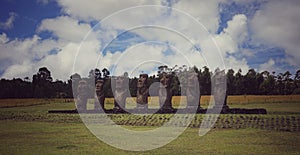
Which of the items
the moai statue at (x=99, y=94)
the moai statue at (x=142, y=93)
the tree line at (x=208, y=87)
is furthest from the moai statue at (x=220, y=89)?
the tree line at (x=208, y=87)

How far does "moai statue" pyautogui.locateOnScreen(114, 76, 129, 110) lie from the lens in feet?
114

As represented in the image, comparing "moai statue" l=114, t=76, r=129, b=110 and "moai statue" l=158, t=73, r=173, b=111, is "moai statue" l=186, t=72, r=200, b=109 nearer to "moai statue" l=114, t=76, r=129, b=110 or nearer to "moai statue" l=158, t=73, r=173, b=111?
"moai statue" l=158, t=73, r=173, b=111

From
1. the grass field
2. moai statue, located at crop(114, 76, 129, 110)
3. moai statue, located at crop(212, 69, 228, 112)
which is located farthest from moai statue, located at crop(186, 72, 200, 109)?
moai statue, located at crop(114, 76, 129, 110)

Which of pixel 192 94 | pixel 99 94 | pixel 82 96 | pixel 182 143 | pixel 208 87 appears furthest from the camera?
pixel 208 87

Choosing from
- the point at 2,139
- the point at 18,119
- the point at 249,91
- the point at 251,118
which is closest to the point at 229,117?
the point at 251,118

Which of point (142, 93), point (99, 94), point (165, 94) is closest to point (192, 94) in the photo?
point (165, 94)

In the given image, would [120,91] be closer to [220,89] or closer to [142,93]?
[142,93]

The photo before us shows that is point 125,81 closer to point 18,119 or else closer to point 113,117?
point 113,117

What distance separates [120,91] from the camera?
116 feet

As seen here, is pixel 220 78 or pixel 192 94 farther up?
pixel 220 78

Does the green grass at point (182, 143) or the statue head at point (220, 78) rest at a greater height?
the statue head at point (220, 78)

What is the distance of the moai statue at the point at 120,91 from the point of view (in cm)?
3485

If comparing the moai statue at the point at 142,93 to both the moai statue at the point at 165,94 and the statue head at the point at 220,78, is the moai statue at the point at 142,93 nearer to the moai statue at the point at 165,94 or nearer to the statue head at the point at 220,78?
the moai statue at the point at 165,94

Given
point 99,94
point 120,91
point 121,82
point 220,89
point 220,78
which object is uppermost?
point 121,82
